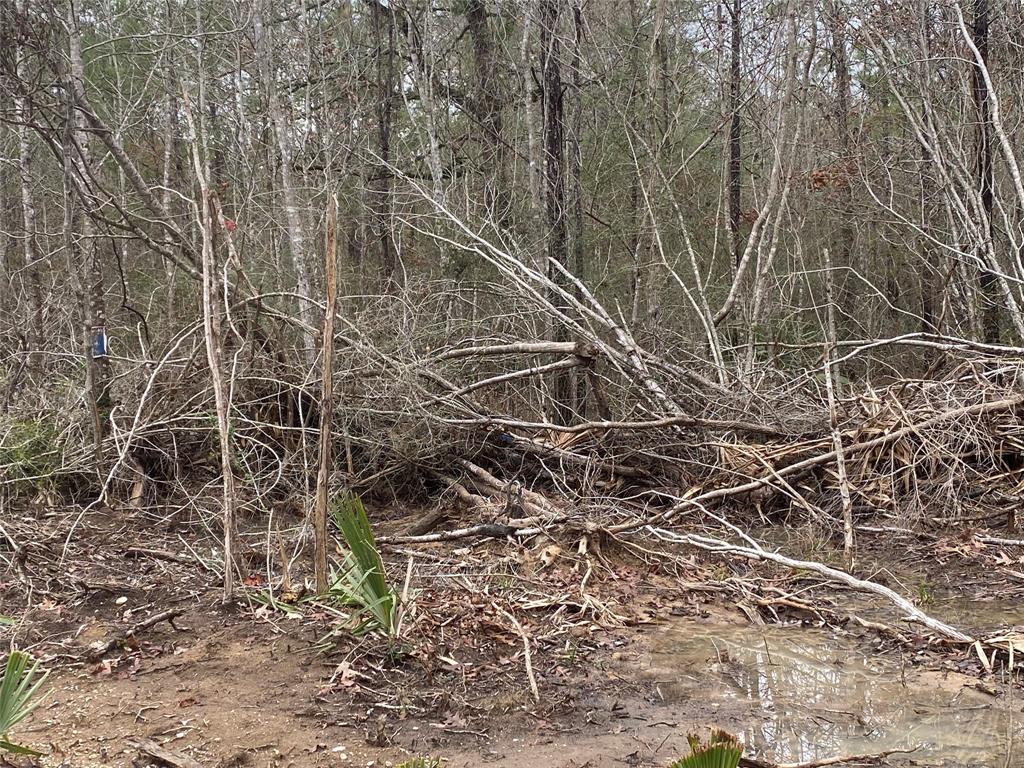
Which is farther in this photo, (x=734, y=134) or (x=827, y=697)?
(x=734, y=134)

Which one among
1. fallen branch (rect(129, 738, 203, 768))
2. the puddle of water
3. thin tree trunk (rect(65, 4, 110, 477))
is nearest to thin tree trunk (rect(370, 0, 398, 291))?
thin tree trunk (rect(65, 4, 110, 477))

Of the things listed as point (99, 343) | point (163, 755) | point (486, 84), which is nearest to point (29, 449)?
point (99, 343)

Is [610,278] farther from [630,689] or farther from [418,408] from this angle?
[630,689]

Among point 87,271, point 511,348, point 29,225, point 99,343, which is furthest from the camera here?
point 29,225

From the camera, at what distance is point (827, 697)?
3801 millimetres

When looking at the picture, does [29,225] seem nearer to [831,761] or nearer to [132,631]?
[132,631]

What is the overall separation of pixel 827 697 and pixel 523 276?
659 centimetres

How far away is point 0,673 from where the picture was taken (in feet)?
13.1

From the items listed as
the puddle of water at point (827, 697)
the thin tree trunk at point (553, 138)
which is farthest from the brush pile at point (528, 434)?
the puddle of water at point (827, 697)

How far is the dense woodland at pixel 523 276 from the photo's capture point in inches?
268

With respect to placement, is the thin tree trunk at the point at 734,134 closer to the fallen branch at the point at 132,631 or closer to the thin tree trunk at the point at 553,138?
the thin tree trunk at the point at 553,138

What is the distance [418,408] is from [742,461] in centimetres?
279

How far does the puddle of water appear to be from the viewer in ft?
10.8

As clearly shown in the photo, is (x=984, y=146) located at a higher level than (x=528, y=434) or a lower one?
higher
